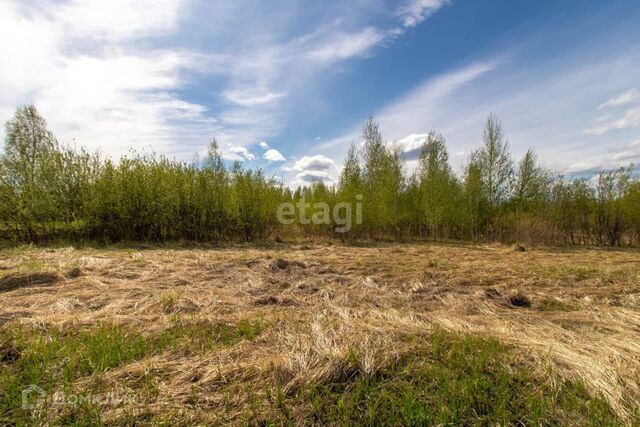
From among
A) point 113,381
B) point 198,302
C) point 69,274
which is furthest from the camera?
point 69,274

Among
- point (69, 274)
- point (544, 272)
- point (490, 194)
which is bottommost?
point (544, 272)

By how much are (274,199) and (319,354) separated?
1389cm

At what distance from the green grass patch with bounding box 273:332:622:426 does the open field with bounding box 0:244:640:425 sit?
0.01 metres

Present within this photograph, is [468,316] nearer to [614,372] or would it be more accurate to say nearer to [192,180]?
[614,372]

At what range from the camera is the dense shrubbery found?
11680mm

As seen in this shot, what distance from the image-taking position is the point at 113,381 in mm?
2230

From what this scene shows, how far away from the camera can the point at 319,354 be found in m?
2.48

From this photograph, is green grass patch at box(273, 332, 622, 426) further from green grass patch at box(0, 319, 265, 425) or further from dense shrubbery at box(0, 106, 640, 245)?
dense shrubbery at box(0, 106, 640, 245)

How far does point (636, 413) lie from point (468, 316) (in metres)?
1.85

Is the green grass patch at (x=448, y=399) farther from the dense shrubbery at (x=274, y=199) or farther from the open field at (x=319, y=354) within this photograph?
the dense shrubbery at (x=274, y=199)

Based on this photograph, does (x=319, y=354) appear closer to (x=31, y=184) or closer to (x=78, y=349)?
(x=78, y=349)

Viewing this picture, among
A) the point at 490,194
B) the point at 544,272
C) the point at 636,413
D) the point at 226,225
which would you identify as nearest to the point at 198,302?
the point at 636,413

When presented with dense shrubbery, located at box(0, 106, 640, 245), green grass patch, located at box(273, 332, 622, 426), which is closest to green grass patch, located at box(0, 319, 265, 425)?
green grass patch, located at box(273, 332, 622, 426)

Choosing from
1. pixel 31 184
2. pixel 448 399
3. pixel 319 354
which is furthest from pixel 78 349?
pixel 31 184
